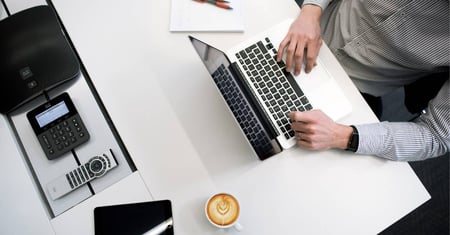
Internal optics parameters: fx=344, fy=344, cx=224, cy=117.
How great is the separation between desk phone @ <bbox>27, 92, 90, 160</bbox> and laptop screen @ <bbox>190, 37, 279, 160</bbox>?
0.37 metres

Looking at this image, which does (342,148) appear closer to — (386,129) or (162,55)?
(386,129)

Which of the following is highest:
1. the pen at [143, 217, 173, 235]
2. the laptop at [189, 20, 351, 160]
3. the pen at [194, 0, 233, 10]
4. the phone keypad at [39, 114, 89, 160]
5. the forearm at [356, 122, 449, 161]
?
the pen at [194, 0, 233, 10]

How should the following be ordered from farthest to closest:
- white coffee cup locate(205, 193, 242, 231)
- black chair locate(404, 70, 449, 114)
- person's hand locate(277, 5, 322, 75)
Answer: black chair locate(404, 70, 449, 114) → person's hand locate(277, 5, 322, 75) → white coffee cup locate(205, 193, 242, 231)

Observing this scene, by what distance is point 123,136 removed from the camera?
0.88 metres

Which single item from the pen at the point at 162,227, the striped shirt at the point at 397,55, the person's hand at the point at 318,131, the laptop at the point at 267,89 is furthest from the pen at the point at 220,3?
the pen at the point at 162,227

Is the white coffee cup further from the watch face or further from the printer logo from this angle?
the printer logo

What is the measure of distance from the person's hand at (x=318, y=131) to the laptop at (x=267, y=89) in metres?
0.03

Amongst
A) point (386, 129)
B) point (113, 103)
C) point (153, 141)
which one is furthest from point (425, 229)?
point (113, 103)

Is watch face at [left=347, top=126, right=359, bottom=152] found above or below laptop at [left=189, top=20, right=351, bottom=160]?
below

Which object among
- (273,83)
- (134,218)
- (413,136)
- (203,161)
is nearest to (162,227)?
(134,218)

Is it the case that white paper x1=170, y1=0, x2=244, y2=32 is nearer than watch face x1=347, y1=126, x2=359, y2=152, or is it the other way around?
watch face x1=347, y1=126, x2=359, y2=152

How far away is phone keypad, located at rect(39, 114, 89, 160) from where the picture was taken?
0.88 meters

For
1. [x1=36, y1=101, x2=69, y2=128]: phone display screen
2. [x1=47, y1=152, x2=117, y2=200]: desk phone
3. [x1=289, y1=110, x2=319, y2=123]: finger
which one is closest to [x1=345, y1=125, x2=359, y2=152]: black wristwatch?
[x1=289, y1=110, x2=319, y2=123]: finger

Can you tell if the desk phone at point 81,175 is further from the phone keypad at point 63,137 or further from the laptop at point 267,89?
the laptop at point 267,89
